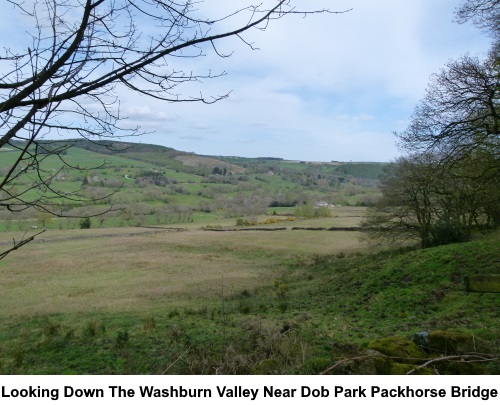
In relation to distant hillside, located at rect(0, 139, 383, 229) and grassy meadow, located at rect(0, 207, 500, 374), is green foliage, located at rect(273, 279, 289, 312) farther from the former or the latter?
distant hillside, located at rect(0, 139, 383, 229)

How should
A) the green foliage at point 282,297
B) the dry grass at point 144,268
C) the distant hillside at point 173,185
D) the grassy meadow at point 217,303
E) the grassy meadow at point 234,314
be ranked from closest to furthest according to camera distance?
the distant hillside at point 173,185 < the grassy meadow at point 217,303 < the grassy meadow at point 234,314 < the green foliage at point 282,297 < the dry grass at point 144,268

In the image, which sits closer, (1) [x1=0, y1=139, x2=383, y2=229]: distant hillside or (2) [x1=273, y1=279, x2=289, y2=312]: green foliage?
(1) [x1=0, y1=139, x2=383, y2=229]: distant hillside

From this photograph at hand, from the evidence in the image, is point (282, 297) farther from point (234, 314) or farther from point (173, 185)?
point (173, 185)

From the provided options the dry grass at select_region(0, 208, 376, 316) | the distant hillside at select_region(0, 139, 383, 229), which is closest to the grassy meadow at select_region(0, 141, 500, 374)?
the distant hillside at select_region(0, 139, 383, 229)

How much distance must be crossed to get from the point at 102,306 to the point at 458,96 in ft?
55.1

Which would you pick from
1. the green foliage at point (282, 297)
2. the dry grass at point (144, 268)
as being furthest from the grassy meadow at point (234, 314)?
the dry grass at point (144, 268)

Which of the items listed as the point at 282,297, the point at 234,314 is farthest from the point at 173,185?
the point at 234,314

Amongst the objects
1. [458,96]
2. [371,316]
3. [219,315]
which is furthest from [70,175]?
[458,96]

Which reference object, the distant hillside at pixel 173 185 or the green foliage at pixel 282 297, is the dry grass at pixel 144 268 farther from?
the distant hillside at pixel 173 185

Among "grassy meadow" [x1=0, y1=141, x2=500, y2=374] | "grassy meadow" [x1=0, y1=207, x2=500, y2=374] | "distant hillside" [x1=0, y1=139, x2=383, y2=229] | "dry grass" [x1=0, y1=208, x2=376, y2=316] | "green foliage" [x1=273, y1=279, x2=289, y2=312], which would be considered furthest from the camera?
"dry grass" [x1=0, y1=208, x2=376, y2=316]

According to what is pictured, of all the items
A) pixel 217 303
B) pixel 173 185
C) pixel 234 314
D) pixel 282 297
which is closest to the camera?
pixel 234 314

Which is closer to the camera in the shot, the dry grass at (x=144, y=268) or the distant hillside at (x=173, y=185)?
the distant hillside at (x=173, y=185)

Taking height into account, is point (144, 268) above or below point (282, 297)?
below

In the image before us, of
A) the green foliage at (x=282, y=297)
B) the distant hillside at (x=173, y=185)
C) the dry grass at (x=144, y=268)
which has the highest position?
the distant hillside at (x=173, y=185)
